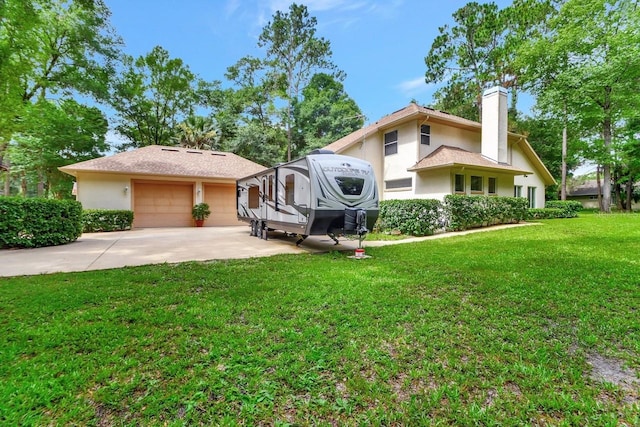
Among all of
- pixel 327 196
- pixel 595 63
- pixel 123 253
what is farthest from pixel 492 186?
pixel 123 253

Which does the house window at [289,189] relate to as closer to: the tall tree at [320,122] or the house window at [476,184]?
the house window at [476,184]

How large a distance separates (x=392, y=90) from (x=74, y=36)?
2204cm

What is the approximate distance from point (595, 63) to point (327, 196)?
2256cm

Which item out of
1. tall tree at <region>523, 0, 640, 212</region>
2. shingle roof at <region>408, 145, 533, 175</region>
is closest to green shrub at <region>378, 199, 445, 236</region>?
shingle roof at <region>408, 145, 533, 175</region>

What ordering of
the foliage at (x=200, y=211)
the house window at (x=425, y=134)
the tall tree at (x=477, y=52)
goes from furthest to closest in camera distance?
the tall tree at (x=477, y=52) < the foliage at (x=200, y=211) < the house window at (x=425, y=134)

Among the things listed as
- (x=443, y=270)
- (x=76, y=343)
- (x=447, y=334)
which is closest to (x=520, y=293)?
(x=443, y=270)

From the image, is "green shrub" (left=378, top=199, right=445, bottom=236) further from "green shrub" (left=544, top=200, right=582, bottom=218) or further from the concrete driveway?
"green shrub" (left=544, top=200, right=582, bottom=218)

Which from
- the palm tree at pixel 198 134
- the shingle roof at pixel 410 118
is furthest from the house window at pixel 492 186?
the palm tree at pixel 198 134

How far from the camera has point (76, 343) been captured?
269 centimetres

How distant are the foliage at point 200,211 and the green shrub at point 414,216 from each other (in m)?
10.3

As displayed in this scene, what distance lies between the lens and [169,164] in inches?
644

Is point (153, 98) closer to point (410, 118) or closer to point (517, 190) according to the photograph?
point (410, 118)

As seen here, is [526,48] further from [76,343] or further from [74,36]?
[74,36]

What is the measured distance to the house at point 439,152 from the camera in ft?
45.5
